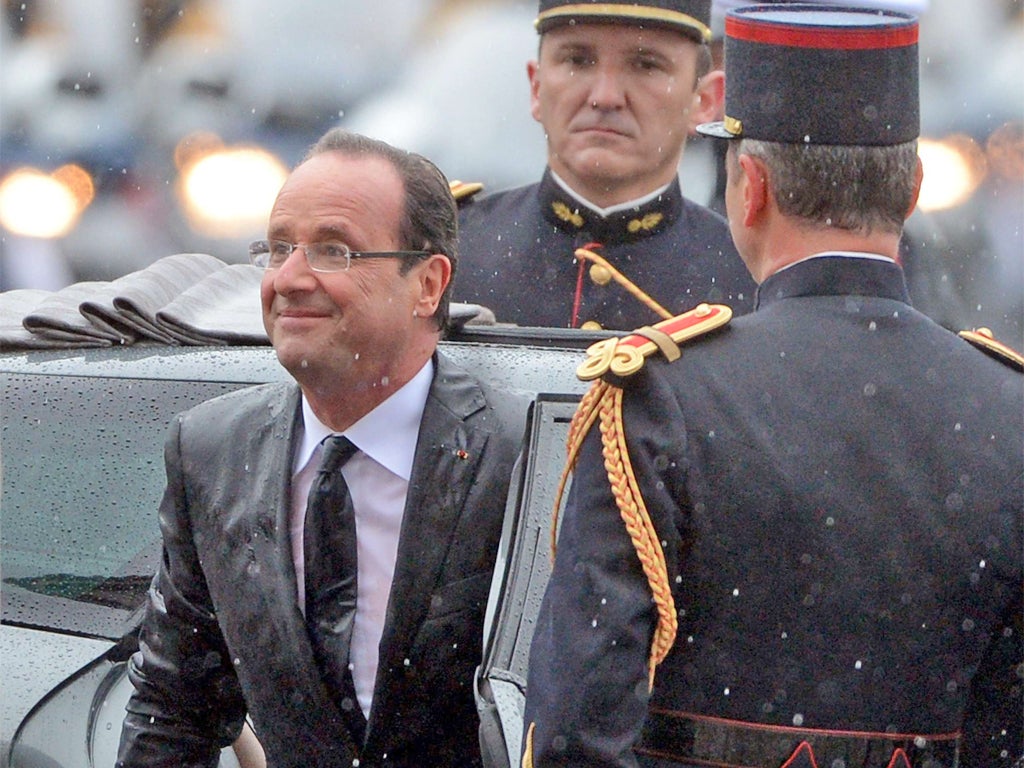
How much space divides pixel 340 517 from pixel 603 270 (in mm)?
2003

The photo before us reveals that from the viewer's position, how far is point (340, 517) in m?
3.24

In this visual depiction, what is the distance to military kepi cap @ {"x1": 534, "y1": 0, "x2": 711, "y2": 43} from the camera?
5027 millimetres

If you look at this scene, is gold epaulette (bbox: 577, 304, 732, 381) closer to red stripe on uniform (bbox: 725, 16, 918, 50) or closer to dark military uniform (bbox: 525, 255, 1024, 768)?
dark military uniform (bbox: 525, 255, 1024, 768)

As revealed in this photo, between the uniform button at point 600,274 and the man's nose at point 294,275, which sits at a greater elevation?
the man's nose at point 294,275

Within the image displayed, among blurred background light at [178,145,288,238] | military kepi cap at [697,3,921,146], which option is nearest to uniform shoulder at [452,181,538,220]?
military kepi cap at [697,3,921,146]

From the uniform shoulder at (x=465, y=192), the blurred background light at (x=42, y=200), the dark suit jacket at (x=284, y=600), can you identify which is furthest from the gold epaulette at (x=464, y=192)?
the blurred background light at (x=42, y=200)

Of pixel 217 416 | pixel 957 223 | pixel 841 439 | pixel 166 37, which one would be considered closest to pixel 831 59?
pixel 841 439

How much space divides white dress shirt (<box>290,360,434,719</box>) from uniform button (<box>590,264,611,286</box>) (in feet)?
5.85

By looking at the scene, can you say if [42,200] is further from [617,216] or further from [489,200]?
[617,216]

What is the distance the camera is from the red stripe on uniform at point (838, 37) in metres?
2.86

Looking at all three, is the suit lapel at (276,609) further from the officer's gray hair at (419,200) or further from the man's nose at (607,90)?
the man's nose at (607,90)

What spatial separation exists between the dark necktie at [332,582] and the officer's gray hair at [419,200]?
0.41m

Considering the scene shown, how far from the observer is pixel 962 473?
272 centimetres

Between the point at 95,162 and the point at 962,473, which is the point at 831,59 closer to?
the point at 962,473
